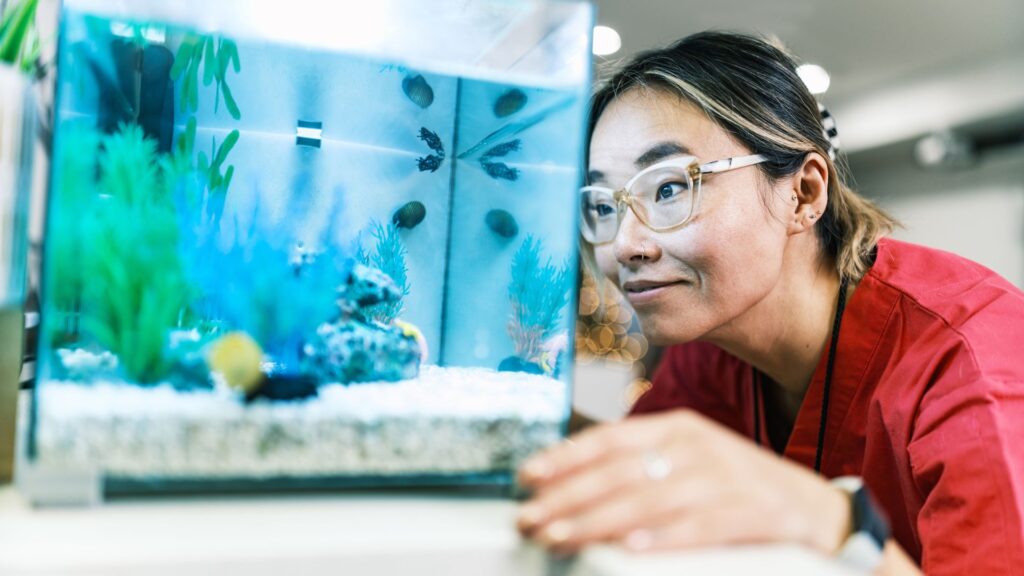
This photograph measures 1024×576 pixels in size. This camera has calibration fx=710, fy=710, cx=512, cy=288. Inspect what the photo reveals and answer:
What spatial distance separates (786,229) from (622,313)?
9.06 ft

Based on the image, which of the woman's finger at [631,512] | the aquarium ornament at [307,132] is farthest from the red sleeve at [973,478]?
the aquarium ornament at [307,132]

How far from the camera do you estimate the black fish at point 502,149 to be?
0.75 meters

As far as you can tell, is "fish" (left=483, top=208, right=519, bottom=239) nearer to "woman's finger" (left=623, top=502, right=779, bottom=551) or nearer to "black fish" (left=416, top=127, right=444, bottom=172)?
"black fish" (left=416, top=127, right=444, bottom=172)

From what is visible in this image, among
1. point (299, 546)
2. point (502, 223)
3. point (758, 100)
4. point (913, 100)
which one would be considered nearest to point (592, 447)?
point (299, 546)

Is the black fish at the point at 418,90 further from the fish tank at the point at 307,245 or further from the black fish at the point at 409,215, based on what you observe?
the black fish at the point at 409,215

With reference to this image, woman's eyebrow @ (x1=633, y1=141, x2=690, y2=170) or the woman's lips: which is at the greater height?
woman's eyebrow @ (x1=633, y1=141, x2=690, y2=170)

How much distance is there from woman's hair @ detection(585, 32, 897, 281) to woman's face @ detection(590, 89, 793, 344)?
0.03m

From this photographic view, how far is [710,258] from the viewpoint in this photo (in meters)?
1.16

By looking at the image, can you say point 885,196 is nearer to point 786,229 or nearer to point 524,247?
point 786,229

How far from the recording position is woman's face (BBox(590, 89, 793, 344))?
1.15 meters

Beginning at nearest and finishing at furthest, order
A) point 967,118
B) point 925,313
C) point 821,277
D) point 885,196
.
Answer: point 925,313
point 821,277
point 967,118
point 885,196

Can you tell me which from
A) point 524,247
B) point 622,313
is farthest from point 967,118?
point 524,247

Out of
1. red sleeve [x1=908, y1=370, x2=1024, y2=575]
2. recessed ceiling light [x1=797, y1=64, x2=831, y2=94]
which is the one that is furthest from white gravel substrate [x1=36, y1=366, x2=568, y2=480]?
recessed ceiling light [x1=797, y1=64, x2=831, y2=94]

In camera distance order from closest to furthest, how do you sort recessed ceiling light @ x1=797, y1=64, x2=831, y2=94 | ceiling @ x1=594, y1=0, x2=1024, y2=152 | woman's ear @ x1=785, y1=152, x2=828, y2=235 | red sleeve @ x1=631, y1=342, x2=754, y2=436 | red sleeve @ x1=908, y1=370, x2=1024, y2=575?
red sleeve @ x1=908, y1=370, x2=1024, y2=575 < woman's ear @ x1=785, y1=152, x2=828, y2=235 < red sleeve @ x1=631, y1=342, x2=754, y2=436 < ceiling @ x1=594, y1=0, x2=1024, y2=152 < recessed ceiling light @ x1=797, y1=64, x2=831, y2=94
